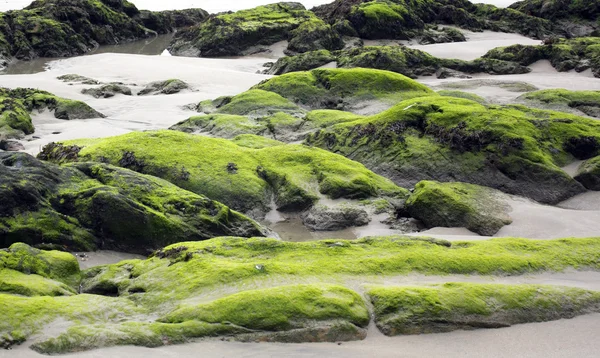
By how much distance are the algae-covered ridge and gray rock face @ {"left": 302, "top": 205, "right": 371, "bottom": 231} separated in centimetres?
325

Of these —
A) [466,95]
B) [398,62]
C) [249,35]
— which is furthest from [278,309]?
[249,35]

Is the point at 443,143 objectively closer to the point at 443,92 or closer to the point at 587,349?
the point at 443,92

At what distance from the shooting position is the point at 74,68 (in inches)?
1216

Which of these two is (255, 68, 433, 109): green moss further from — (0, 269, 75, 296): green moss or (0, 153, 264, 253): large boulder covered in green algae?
(0, 269, 75, 296): green moss

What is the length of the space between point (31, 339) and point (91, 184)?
504cm

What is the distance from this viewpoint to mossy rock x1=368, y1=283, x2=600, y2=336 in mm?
7125

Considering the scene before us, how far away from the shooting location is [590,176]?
47.9ft

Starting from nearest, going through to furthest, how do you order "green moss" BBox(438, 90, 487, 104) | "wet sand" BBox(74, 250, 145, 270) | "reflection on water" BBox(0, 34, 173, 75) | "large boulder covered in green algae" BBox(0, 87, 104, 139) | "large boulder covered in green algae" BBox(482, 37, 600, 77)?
"wet sand" BBox(74, 250, 145, 270) → "large boulder covered in green algae" BBox(0, 87, 104, 139) → "green moss" BBox(438, 90, 487, 104) → "large boulder covered in green algae" BBox(482, 37, 600, 77) → "reflection on water" BBox(0, 34, 173, 75)

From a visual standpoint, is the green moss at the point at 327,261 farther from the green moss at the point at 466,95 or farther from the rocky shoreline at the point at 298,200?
the green moss at the point at 466,95

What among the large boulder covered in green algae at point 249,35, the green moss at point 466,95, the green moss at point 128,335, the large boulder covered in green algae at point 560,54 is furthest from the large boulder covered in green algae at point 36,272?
the large boulder covered in green algae at point 249,35

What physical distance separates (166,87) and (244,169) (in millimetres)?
13218

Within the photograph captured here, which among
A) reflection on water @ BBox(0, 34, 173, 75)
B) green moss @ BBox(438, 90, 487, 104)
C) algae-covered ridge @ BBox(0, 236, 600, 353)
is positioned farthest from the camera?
reflection on water @ BBox(0, 34, 173, 75)

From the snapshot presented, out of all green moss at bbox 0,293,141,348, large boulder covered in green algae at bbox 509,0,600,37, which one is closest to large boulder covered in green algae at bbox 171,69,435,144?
green moss at bbox 0,293,141,348

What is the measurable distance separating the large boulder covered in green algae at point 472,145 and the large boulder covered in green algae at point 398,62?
1171 cm
